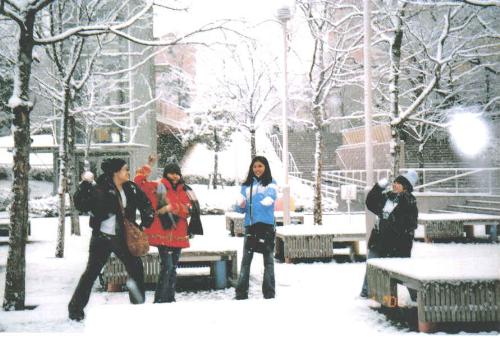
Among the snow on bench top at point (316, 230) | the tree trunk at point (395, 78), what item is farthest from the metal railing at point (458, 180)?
the snow on bench top at point (316, 230)

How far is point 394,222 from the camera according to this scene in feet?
23.7

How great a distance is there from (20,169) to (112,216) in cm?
173

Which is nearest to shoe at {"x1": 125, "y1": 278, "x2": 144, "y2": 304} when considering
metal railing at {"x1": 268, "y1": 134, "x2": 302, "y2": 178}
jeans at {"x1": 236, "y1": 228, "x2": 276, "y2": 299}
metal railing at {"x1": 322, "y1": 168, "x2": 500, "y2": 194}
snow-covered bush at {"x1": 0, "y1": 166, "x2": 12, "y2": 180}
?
jeans at {"x1": 236, "y1": 228, "x2": 276, "y2": 299}

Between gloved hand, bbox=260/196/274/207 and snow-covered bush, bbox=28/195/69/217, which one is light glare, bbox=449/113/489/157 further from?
gloved hand, bbox=260/196/274/207

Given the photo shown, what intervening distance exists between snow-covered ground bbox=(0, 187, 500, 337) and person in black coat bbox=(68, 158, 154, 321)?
34 cm

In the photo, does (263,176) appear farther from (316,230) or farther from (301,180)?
(301,180)

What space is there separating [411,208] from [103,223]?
12.2ft

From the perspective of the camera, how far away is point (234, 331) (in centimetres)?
490

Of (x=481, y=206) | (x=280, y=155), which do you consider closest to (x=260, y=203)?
(x=481, y=206)

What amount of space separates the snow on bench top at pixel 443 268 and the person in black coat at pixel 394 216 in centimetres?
34

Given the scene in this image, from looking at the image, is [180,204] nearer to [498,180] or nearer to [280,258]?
[280,258]

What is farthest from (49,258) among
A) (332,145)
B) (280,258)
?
(332,145)

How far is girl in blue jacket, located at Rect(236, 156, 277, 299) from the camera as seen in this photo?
748 cm

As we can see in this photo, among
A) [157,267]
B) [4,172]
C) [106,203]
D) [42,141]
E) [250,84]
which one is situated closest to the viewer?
[106,203]
